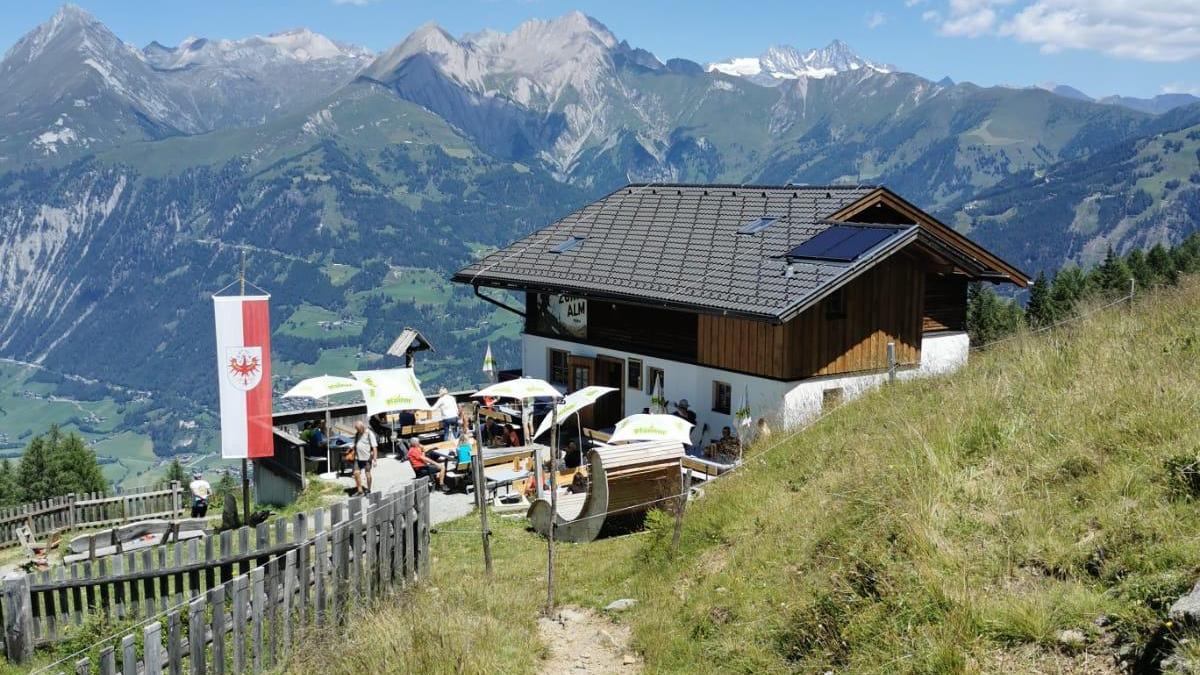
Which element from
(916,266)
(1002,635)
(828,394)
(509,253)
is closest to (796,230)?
(916,266)

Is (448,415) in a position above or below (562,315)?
below

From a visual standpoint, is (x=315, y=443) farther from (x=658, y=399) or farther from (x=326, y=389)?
(x=658, y=399)

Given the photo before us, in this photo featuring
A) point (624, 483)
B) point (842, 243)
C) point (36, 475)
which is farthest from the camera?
point (36, 475)

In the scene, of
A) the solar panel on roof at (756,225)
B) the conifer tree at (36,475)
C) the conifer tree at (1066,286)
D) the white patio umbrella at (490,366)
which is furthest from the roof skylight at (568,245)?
the conifer tree at (1066,286)

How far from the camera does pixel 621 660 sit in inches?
313

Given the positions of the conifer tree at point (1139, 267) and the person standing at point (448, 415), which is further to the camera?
the conifer tree at point (1139, 267)

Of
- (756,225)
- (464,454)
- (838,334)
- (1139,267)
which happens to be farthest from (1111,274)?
(464,454)

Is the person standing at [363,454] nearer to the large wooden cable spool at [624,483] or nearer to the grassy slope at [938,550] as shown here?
the large wooden cable spool at [624,483]

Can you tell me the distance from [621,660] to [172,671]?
11.1 ft

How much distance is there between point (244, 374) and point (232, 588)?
24.7ft

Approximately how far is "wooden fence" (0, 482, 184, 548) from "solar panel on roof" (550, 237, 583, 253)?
481 inches

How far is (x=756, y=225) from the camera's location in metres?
25.4

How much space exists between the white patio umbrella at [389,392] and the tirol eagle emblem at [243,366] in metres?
5.78

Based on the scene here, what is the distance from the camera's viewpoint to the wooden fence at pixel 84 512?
2322 centimetres
